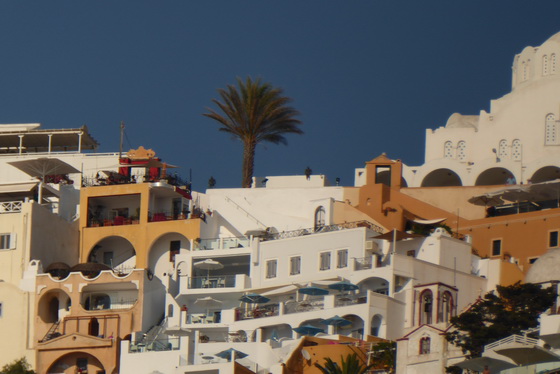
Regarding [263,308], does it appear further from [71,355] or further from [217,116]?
[217,116]

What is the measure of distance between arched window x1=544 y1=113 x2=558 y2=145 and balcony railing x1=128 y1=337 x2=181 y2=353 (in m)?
25.8

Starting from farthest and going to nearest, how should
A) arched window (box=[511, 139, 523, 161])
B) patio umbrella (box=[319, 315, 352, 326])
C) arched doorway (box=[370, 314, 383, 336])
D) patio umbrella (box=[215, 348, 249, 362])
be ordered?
arched window (box=[511, 139, 523, 161]) < arched doorway (box=[370, 314, 383, 336]) < patio umbrella (box=[319, 315, 352, 326]) < patio umbrella (box=[215, 348, 249, 362])

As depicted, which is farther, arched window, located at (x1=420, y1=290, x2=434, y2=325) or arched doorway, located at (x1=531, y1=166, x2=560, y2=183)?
arched doorway, located at (x1=531, y1=166, x2=560, y2=183)

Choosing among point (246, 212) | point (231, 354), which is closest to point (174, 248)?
point (246, 212)

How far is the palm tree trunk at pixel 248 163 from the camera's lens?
92.7 metres

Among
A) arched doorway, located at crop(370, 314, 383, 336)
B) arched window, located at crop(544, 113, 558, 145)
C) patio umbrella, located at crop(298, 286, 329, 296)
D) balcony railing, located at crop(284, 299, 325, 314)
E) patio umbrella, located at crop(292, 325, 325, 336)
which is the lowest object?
patio umbrella, located at crop(292, 325, 325, 336)

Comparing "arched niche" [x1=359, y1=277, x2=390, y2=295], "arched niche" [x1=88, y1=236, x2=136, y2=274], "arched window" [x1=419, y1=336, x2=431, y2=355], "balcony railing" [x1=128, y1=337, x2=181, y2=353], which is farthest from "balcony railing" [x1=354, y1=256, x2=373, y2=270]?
"arched niche" [x1=88, y1=236, x2=136, y2=274]

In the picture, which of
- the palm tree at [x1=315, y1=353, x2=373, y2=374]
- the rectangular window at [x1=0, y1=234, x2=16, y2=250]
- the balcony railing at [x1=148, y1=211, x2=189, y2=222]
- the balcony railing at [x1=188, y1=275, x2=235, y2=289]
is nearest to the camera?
the palm tree at [x1=315, y1=353, x2=373, y2=374]

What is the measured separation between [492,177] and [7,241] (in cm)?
2607

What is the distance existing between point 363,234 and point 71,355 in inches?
562

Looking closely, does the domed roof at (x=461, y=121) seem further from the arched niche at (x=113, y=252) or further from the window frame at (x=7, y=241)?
the window frame at (x=7, y=241)

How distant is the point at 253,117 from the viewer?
92.6 meters

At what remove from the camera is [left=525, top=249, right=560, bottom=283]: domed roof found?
75.4m

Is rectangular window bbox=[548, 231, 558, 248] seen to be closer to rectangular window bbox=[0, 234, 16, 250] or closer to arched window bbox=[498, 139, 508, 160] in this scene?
arched window bbox=[498, 139, 508, 160]
